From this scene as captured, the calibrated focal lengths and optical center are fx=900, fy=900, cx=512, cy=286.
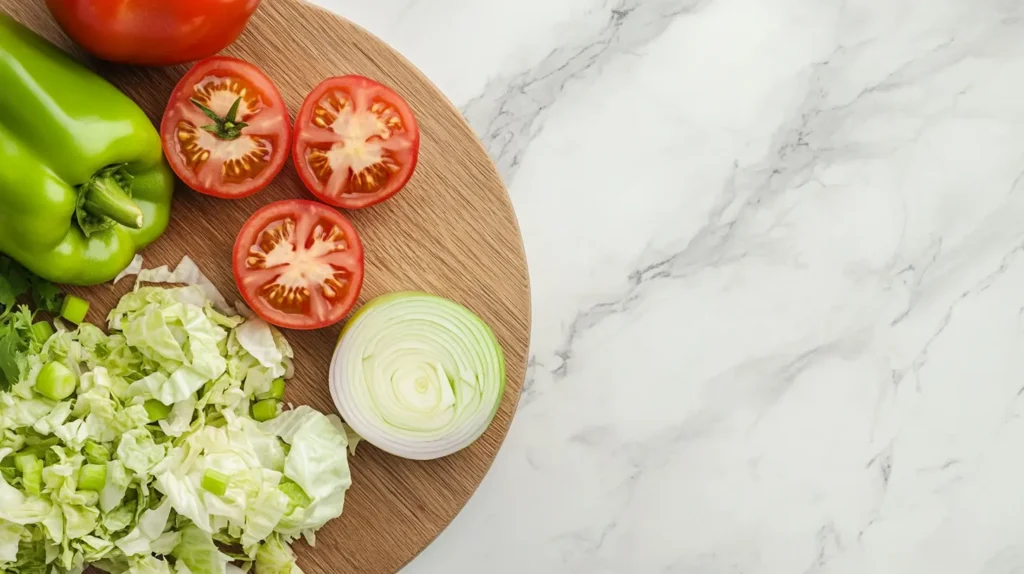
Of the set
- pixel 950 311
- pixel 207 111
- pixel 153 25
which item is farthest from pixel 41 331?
pixel 950 311

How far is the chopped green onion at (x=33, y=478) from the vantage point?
1.95 m

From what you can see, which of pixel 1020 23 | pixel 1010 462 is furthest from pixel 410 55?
pixel 1010 462

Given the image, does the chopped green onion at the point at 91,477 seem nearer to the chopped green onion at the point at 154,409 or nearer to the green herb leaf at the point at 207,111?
the chopped green onion at the point at 154,409

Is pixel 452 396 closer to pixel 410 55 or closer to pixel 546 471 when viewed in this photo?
pixel 546 471

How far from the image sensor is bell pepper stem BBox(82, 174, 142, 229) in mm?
1884

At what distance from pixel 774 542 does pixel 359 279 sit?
133cm

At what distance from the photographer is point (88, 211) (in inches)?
77.0

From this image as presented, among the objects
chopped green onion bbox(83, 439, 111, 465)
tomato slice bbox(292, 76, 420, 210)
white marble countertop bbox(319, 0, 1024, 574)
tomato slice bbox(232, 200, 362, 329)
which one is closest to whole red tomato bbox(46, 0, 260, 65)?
tomato slice bbox(292, 76, 420, 210)

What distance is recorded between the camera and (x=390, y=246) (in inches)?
84.0

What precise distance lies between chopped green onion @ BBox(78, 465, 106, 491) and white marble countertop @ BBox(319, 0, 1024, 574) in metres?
0.81

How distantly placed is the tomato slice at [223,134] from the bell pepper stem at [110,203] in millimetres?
150

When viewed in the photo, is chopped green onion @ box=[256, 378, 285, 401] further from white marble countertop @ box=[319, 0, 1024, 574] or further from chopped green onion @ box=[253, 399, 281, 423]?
white marble countertop @ box=[319, 0, 1024, 574]

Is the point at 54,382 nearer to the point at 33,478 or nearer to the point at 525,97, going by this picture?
the point at 33,478

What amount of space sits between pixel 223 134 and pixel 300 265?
0.33 meters
